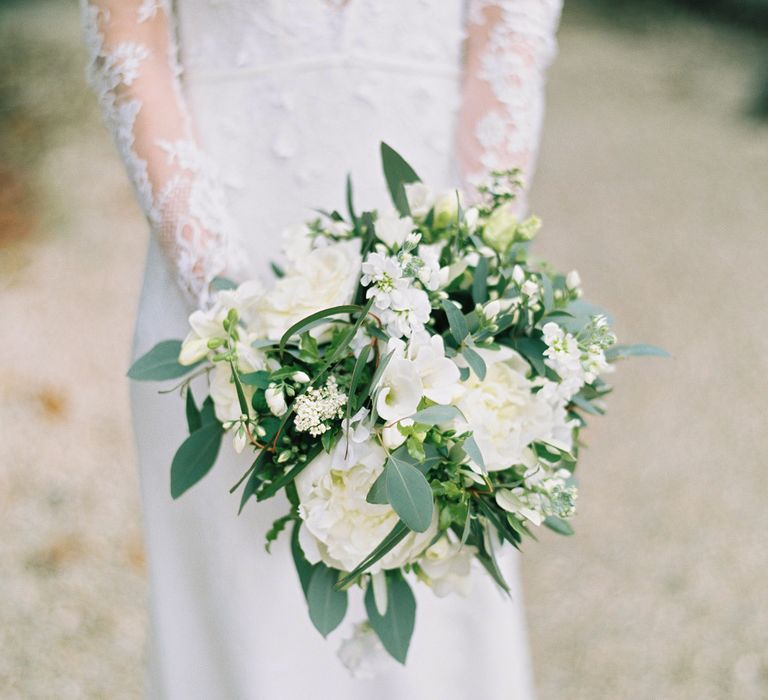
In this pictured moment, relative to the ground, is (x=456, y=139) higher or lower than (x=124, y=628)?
higher

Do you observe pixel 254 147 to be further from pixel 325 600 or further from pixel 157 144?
pixel 325 600

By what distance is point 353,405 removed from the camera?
0.85 meters

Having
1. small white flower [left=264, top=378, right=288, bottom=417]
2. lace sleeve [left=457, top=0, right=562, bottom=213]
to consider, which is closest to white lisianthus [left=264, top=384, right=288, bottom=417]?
small white flower [left=264, top=378, right=288, bottom=417]

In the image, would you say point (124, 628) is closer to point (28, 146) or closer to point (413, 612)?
point (413, 612)

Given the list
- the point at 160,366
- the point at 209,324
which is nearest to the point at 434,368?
the point at 209,324

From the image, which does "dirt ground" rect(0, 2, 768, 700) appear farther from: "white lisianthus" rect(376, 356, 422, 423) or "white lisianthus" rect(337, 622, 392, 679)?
"white lisianthus" rect(376, 356, 422, 423)

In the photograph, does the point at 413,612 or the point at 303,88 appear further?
the point at 303,88

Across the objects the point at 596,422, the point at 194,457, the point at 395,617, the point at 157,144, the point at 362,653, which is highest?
the point at 157,144

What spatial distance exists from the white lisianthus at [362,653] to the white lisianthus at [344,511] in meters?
0.22

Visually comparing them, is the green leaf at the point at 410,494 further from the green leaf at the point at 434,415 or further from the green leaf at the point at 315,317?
the green leaf at the point at 315,317

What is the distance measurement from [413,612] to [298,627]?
42cm

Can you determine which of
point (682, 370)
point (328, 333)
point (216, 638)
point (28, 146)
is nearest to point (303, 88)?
point (328, 333)

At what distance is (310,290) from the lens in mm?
961

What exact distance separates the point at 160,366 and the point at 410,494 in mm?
439
